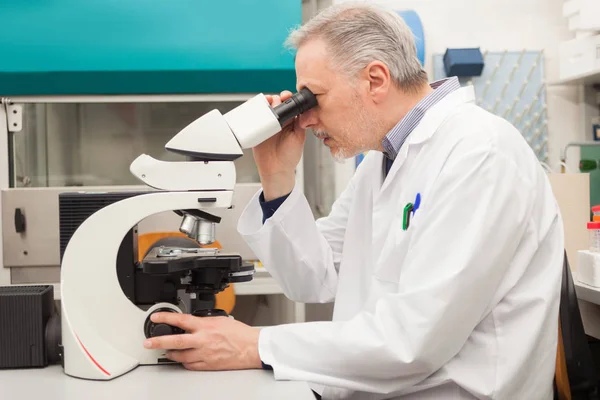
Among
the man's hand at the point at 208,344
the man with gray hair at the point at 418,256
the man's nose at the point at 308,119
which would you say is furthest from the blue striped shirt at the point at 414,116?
the man's hand at the point at 208,344

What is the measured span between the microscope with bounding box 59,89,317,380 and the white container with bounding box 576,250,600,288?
954 millimetres

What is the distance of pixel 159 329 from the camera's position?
115 cm

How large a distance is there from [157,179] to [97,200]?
6.6 inches

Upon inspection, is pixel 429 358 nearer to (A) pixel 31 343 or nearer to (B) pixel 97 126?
(A) pixel 31 343

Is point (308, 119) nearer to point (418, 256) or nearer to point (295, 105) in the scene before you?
point (295, 105)

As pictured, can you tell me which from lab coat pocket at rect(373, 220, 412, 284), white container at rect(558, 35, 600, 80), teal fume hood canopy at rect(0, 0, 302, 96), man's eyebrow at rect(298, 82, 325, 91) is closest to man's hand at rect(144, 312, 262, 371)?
lab coat pocket at rect(373, 220, 412, 284)

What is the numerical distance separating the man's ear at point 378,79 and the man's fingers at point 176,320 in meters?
0.63

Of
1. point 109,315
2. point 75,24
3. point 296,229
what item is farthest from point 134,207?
point 75,24

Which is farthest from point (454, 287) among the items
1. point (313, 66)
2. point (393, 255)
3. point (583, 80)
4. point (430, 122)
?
point (583, 80)

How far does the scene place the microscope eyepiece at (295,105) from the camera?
128 centimetres

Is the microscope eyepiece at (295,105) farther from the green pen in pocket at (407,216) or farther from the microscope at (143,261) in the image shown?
the green pen in pocket at (407,216)

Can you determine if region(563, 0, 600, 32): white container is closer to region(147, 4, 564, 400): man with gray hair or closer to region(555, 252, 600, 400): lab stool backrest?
region(147, 4, 564, 400): man with gray hair

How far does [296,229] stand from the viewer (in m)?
1.51

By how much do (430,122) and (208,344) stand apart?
65 cm
